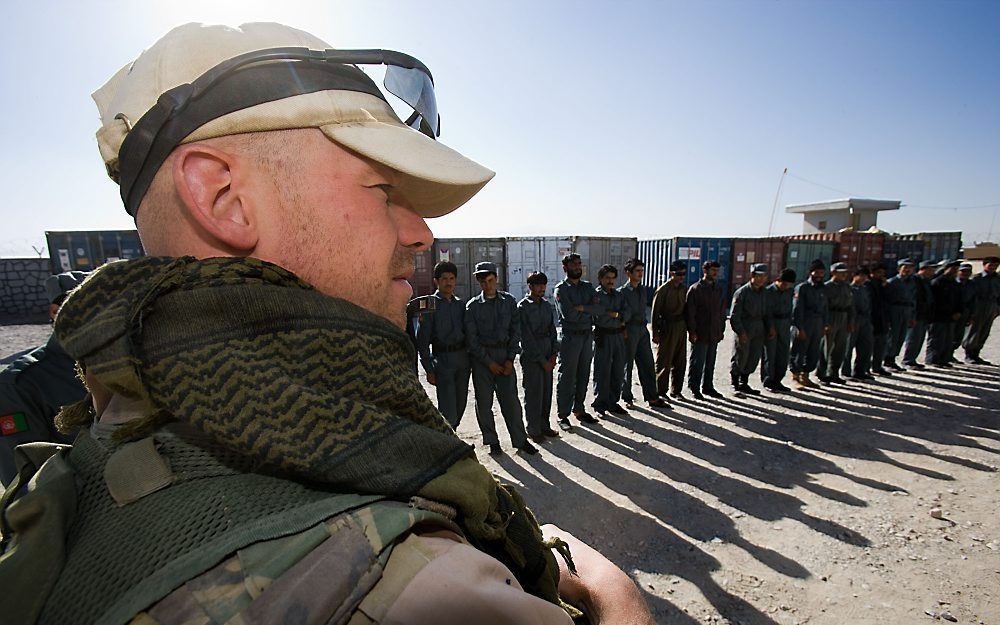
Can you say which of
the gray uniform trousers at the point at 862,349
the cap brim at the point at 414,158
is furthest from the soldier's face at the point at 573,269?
the gray uniform trousers at the point at 862,349

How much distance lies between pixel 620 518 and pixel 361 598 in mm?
3876

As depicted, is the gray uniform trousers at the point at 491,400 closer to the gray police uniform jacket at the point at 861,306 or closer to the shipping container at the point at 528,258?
the gray police uniform jacket at the point at 861,306

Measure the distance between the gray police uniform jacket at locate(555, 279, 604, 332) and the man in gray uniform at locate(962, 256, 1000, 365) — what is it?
8.73m

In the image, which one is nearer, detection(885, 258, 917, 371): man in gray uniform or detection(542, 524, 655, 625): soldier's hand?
detection(542, 524, 655, 625): soldier's hand

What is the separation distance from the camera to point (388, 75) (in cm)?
93

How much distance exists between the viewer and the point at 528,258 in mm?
14734

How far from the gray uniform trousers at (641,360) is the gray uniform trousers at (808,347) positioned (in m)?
2.90

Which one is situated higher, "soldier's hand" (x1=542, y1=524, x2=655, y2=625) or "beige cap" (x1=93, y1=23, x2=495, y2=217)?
"beige cap" (x1=93, y1=23, x2=495, y2=217)

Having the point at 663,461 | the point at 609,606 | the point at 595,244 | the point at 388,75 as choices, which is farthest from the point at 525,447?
the point at 595,244

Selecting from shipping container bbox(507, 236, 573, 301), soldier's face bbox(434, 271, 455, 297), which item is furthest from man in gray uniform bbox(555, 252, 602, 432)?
shipping container bbox(507, 236, 573, 301)

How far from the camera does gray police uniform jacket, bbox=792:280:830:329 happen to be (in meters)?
7.75

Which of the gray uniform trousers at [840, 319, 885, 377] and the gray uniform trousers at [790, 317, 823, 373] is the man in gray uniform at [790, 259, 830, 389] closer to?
the gray uniform trousers at [790, 317, 823, 373]

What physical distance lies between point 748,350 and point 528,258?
27.4 ft

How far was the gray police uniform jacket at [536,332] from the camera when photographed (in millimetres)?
5891
